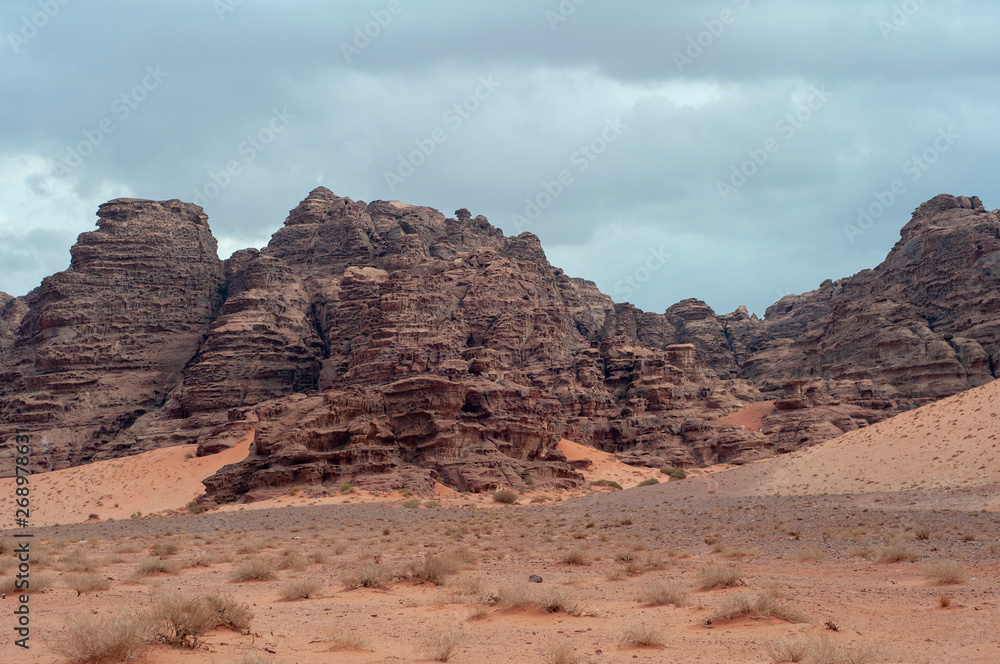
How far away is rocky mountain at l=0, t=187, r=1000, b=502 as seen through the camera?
53750 millimetres

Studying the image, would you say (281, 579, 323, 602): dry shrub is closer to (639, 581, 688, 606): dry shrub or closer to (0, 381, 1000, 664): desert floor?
(0, 381, 1000, 664): desert floor

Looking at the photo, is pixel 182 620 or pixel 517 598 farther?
pixel 517 598

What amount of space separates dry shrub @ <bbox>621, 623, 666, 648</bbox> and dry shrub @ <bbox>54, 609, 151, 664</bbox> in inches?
233

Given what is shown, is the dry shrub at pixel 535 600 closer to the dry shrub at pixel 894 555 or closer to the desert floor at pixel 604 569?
the desert floor at pixel 604 569

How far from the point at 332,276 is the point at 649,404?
44799mm

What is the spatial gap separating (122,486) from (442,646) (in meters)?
53.7

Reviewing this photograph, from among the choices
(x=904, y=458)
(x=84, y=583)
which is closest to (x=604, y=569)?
(x=84, y=583)

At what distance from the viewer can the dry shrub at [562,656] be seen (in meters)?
8.59

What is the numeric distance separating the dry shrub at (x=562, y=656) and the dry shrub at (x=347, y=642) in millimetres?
2514

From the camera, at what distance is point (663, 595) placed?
12.5 metres

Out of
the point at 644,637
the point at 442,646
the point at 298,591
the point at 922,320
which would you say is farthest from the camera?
the point at 922,320

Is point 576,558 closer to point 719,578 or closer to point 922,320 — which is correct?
point 719,578

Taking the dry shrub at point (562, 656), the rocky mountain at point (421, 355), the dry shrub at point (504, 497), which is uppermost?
the rocky mountain at point (421, 355)

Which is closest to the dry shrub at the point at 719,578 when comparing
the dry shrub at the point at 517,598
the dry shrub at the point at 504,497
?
the dry shrub at the point at 517,598
